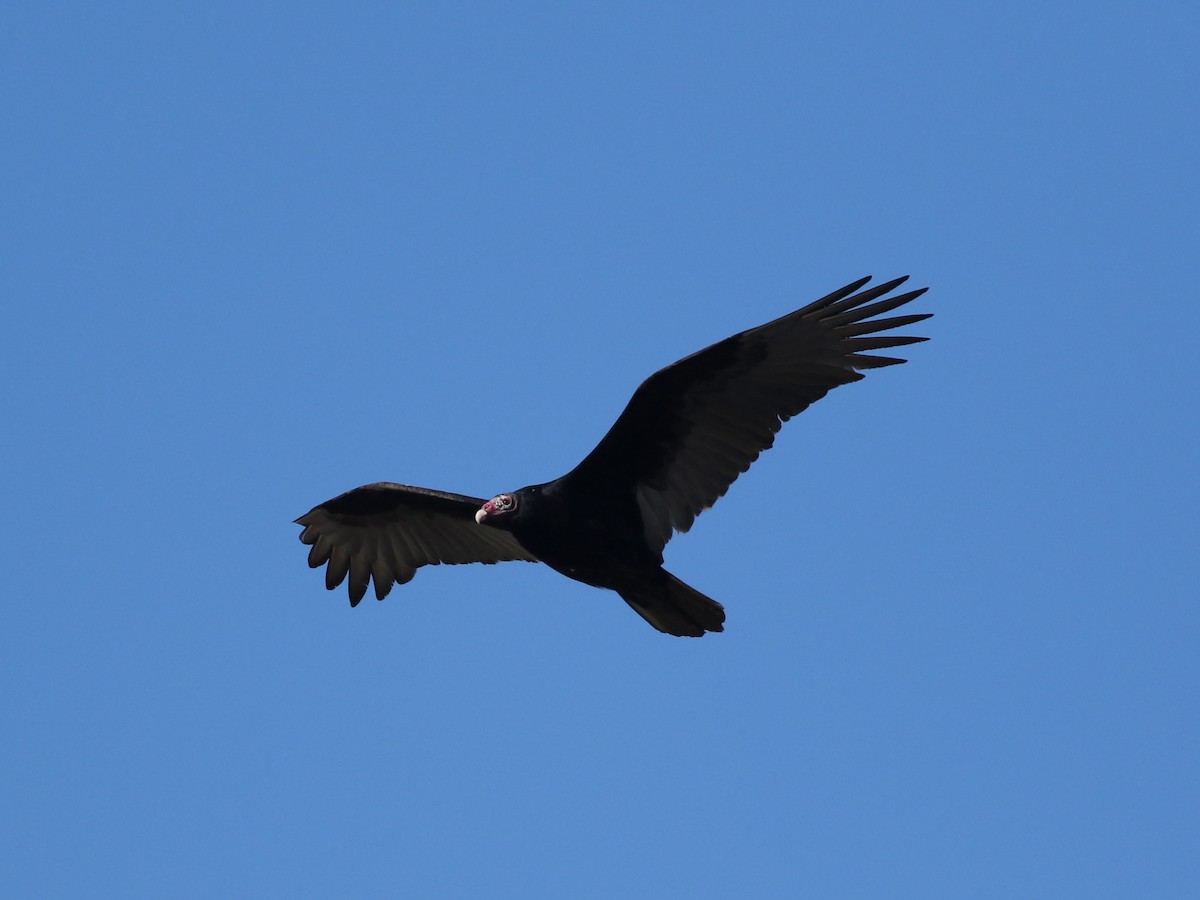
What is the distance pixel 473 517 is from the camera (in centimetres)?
1096

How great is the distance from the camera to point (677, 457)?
31.4ft

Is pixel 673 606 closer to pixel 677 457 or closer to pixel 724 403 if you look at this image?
pixel 677 457

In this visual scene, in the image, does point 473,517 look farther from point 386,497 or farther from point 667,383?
point 667,383

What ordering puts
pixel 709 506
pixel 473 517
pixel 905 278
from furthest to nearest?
pixel 473 517, pixel 709 506, pixel 905 278

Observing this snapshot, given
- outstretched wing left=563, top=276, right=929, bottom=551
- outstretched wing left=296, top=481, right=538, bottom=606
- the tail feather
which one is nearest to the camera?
outstretched wing left=563, top=276, right=929, bottom=551

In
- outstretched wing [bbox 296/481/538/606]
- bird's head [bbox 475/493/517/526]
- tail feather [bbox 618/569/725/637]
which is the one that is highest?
outstretched wing [bbox 296/481/538/606]

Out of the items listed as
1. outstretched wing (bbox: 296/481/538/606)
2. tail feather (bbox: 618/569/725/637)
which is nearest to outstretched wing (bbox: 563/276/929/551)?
tail feather (bbox: 618/569/725/637)

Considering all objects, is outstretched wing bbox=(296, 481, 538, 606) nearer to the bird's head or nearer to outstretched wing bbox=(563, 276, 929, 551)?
the bird's head

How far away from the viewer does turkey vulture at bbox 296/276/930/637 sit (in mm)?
9250

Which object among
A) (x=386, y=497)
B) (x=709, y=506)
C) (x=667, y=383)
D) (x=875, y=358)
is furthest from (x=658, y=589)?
(x=386, y=497)

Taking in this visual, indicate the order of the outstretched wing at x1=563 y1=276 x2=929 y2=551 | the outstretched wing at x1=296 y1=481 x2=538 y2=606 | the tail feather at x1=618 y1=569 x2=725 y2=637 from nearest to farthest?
the outstretched wing at x1=563 y1=276 x2=929 y2=551 → the tail feather at x1=618 y1=569 x2=725 y2=637 → the outstretched wing at x1=296 y1=481 x2=538 y2=606

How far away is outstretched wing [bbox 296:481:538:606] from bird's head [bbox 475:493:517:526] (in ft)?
4.30

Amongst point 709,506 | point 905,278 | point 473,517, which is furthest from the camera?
point 473,517

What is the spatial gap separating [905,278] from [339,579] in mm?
4797
